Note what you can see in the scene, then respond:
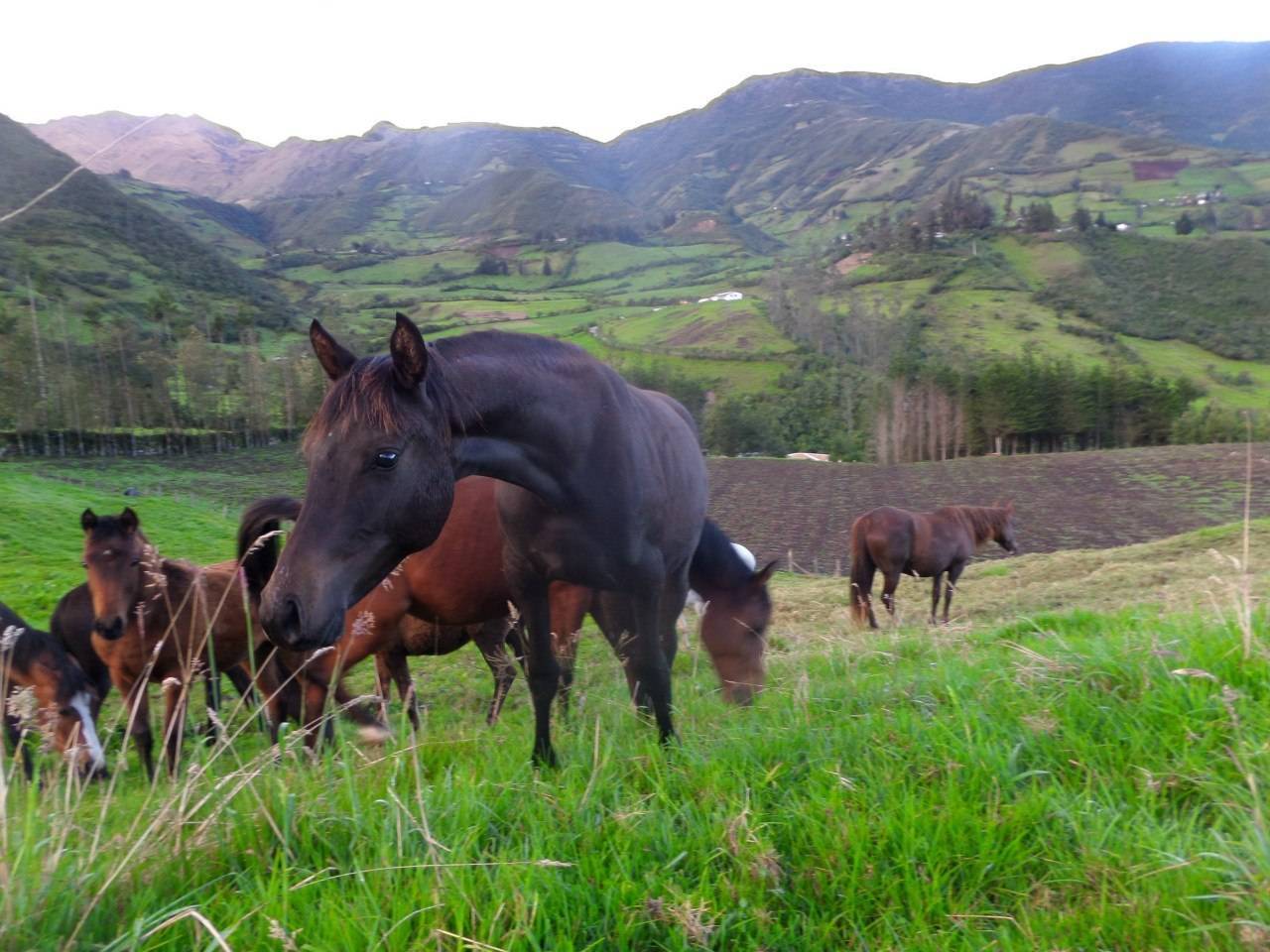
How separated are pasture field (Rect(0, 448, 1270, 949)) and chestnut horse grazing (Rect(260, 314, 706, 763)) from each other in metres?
0.53

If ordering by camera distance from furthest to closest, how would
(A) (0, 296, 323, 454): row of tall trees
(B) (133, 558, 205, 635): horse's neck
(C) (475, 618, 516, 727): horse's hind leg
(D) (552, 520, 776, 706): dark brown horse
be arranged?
(A) (0, 296, 323, 454): row of tall trees
(C) (475, 618, 516, 727): horse's hind leg
(B) (133, 558, 205, 635): horse's neck
(D) (552, 520, 776, 706): dark brown horse

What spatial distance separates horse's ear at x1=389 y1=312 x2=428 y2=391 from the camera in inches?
108

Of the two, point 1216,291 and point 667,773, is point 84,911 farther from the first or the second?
point 1216,291

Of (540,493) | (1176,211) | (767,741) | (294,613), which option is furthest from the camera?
(1176,211)

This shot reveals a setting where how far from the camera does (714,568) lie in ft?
19.4

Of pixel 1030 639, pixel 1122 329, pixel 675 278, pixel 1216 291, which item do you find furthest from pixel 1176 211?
pixel 1030 639

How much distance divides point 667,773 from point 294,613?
136 centimetres

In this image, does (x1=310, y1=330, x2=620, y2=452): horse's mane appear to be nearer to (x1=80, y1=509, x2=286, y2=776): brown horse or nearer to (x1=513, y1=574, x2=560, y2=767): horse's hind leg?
(x1=513, y1=574, x2=560, y2=767): horse's hind leg

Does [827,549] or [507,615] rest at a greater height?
[507,615]

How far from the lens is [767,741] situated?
2.88 metres

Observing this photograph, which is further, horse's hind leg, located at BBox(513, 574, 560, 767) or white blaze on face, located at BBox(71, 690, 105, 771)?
white blaze on face, located at BBox(71, 690, 105, 771)

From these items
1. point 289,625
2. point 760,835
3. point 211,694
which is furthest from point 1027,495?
point 289,625

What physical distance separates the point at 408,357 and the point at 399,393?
133 millimetres

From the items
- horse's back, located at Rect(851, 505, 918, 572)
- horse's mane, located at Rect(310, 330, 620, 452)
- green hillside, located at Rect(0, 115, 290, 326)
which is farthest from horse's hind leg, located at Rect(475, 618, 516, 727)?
green hillside, located at Rect(0, 115, 290, 326)
